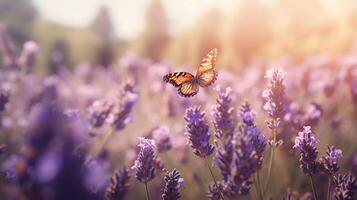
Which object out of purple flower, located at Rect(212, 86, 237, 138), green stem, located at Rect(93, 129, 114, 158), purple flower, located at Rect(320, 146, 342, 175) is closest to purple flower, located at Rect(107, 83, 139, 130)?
green stem, located at Rect(93, 129, 114, 158)

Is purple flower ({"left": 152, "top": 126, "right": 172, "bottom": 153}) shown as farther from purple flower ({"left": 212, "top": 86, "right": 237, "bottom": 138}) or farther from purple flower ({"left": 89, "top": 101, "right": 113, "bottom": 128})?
purple flower ({"left": 212, "top": 86, "right": 237, "bottom": 138})

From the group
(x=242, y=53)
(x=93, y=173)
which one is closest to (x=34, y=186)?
(x=93, y=173)

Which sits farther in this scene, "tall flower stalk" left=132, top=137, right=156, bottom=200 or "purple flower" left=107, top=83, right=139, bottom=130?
"purple flower" left=107, top=83, right=139, bottom=130

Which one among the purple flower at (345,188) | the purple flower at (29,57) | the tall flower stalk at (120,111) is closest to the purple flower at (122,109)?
the tall flower stalk at (120,111)

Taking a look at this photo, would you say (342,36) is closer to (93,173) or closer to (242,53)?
(242,53)

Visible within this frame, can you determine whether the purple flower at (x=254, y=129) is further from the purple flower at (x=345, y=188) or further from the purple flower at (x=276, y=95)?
the purple flower at (x=345, y=188)
